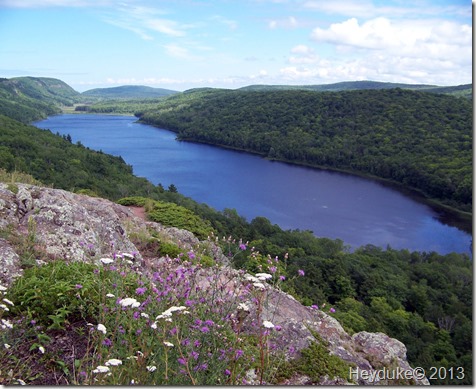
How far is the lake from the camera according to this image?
45750 mm

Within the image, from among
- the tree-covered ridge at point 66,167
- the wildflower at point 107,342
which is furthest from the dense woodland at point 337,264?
the wildflower at point 107,342

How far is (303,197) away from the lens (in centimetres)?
5728

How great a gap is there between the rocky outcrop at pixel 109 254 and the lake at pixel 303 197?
1521 inches

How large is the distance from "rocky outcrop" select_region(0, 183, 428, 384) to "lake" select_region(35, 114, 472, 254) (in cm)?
3862

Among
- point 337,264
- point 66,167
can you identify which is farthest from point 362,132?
point 337,264

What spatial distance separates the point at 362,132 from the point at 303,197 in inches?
1616

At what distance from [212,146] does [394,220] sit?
5908 cm

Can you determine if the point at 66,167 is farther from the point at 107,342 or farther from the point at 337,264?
the point at 107,342

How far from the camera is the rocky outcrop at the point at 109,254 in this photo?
12.0 ft

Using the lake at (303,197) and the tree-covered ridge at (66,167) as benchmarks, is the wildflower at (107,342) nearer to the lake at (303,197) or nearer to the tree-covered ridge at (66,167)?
the tree-covered ridge at (66,167)

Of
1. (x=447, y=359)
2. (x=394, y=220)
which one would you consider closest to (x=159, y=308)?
(x=447, y=359)

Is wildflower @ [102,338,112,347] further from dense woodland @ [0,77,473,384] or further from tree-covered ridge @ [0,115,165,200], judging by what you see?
tree-covered ridge @ [0,115,165,200]

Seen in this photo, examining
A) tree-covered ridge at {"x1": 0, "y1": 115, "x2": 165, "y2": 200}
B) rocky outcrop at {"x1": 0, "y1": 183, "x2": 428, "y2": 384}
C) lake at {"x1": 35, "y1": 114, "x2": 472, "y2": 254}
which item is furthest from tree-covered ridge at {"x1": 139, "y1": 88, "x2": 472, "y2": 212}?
rocky outcrop at {"x1": 0, "y1": 183, "x2": 428, "y2": 384}

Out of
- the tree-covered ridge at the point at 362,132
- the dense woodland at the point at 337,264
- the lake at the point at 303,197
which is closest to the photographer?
the dense woodland at the point at 337,264
